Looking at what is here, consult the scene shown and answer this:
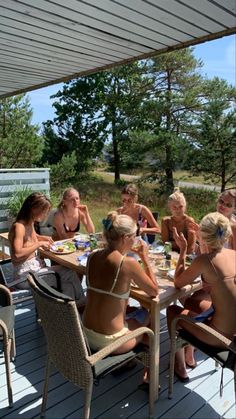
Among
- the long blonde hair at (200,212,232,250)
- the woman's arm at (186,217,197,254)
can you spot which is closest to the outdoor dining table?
the long blonde hair at (200,212,232,250)

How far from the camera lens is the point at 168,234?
3113 millimetres

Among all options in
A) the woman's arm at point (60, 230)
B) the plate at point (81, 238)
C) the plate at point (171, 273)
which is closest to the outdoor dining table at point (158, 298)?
the plate at point (171, 273)

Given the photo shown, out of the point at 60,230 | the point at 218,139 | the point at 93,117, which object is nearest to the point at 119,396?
the point at 60,230

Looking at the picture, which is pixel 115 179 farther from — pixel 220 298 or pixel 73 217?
pixel 220 298

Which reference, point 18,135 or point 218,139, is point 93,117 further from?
point 18,135

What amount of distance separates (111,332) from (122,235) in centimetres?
→ 53

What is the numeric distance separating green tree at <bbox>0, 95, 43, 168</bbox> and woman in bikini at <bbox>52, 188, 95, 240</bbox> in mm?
6472

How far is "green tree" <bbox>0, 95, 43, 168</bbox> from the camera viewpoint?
9.30 m

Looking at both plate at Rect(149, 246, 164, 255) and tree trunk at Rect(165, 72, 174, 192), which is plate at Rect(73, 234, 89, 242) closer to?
plate at Rect(149, 246, 164, 255)

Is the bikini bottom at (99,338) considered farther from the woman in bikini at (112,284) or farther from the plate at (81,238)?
the plate at (81,238)

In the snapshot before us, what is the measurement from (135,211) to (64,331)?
216 cm

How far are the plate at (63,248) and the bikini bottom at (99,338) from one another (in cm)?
97

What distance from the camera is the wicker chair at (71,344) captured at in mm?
1582

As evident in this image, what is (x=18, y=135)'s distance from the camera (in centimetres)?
959
